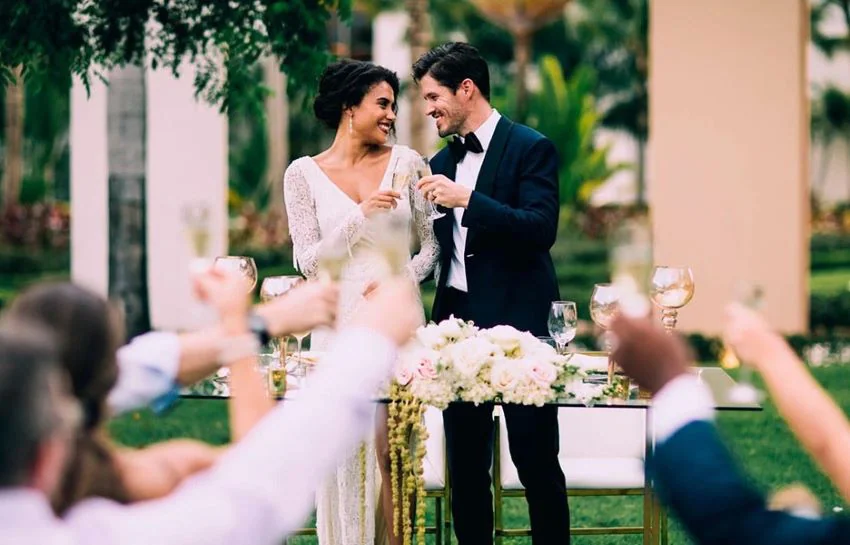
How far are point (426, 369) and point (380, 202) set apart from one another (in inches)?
34.1

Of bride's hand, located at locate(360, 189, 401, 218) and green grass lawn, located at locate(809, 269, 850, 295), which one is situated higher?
bride's hand, located at locate(360, 189, 401, 218)

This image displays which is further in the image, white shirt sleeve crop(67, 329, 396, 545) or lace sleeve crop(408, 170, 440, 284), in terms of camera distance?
lace sleeve crop(408, 170, 440, 284)

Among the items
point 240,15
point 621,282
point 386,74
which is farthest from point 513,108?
point 621,282

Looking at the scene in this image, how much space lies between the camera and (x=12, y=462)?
1.74 m

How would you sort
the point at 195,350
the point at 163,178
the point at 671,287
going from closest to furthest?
the point at 195,350 → the point at 671,287 → the point at 163,178

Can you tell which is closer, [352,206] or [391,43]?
[352,206]

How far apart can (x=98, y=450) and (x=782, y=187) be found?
9.41m

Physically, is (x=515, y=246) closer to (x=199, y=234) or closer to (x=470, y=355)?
(x=470, y=355)

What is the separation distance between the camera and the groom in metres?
4.91

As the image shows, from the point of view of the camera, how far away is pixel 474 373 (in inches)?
171

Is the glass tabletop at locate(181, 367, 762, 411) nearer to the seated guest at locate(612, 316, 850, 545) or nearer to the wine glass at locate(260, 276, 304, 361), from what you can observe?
the wine glass at locate(260, 276, 304, 361)

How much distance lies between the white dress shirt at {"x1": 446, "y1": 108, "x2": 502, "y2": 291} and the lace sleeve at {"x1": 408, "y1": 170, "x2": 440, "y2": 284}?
0.10 meters

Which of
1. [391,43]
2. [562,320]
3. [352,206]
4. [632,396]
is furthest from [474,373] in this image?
[391,43]

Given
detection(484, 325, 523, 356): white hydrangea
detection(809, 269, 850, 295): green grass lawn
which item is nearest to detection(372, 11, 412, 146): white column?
detection(809, 269, 850, 295): green grass lawn
